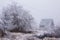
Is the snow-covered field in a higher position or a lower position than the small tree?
lower

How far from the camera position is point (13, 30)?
1434mm

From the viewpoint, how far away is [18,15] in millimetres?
1439

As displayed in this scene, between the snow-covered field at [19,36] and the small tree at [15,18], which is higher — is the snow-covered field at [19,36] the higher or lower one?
the lower one

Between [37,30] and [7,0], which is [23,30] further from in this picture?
[7,0]

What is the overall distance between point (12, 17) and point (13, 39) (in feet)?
0.85

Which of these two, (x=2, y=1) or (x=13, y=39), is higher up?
(x=2, y=1)

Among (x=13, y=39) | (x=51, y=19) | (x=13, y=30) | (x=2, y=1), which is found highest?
(x=2, y=1)

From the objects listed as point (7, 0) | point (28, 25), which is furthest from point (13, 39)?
point (7, 0)

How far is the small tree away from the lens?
1.43 metres

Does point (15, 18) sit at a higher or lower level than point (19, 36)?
higher

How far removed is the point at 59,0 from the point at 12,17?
583 millimetres

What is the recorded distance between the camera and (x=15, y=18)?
144 centimetres

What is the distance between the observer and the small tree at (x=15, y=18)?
1.43m

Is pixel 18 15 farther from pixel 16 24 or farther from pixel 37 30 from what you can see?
pixel 37 30
